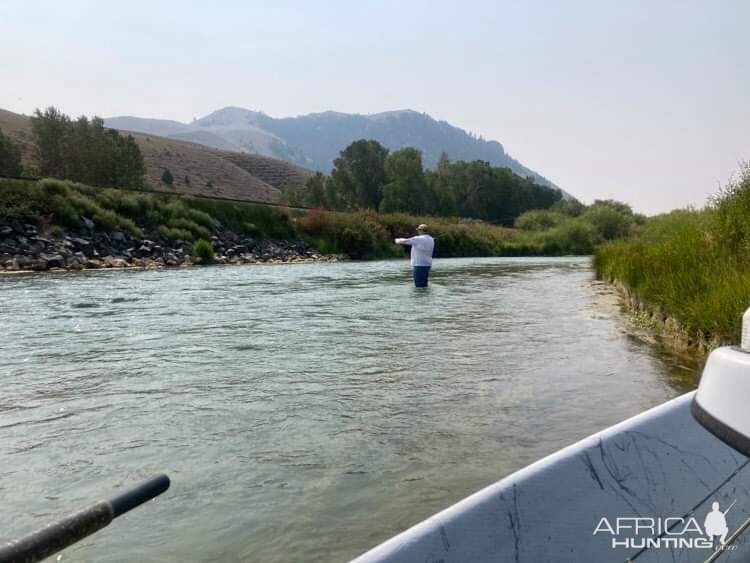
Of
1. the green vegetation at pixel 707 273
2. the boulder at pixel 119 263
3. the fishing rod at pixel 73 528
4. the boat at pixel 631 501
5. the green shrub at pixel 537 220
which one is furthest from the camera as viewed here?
the green shrub at pixel 537 220

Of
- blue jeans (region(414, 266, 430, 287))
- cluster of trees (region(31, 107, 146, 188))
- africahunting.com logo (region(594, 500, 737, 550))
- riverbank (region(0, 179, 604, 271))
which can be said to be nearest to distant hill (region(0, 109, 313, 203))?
cluster of trees (region(31, 107, 146, 188))

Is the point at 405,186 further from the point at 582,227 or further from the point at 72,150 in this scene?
the point at 72,150

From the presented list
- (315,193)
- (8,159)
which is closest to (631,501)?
(8,159)

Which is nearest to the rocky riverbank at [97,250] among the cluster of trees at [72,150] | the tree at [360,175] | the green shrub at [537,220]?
the cluster of trees at [72,150]

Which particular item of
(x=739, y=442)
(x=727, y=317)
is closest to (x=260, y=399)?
(x=739, y=442)

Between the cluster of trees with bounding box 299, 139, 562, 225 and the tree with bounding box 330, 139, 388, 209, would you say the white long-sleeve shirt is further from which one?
the tree with bounding box 330, 139, 388, 209

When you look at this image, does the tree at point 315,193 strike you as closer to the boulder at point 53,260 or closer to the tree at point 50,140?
the tree at point 50,140

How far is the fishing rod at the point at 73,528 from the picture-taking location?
1.20 meters

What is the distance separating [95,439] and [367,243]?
40.4 meters

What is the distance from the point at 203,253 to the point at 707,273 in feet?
84.4

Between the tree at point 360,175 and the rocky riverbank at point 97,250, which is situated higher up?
the tree at point 360,175

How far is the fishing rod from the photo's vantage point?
1.20 m

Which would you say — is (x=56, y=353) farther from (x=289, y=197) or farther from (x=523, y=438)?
(x=289, y=197)

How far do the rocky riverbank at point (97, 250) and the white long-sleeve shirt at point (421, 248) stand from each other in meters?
14.7
